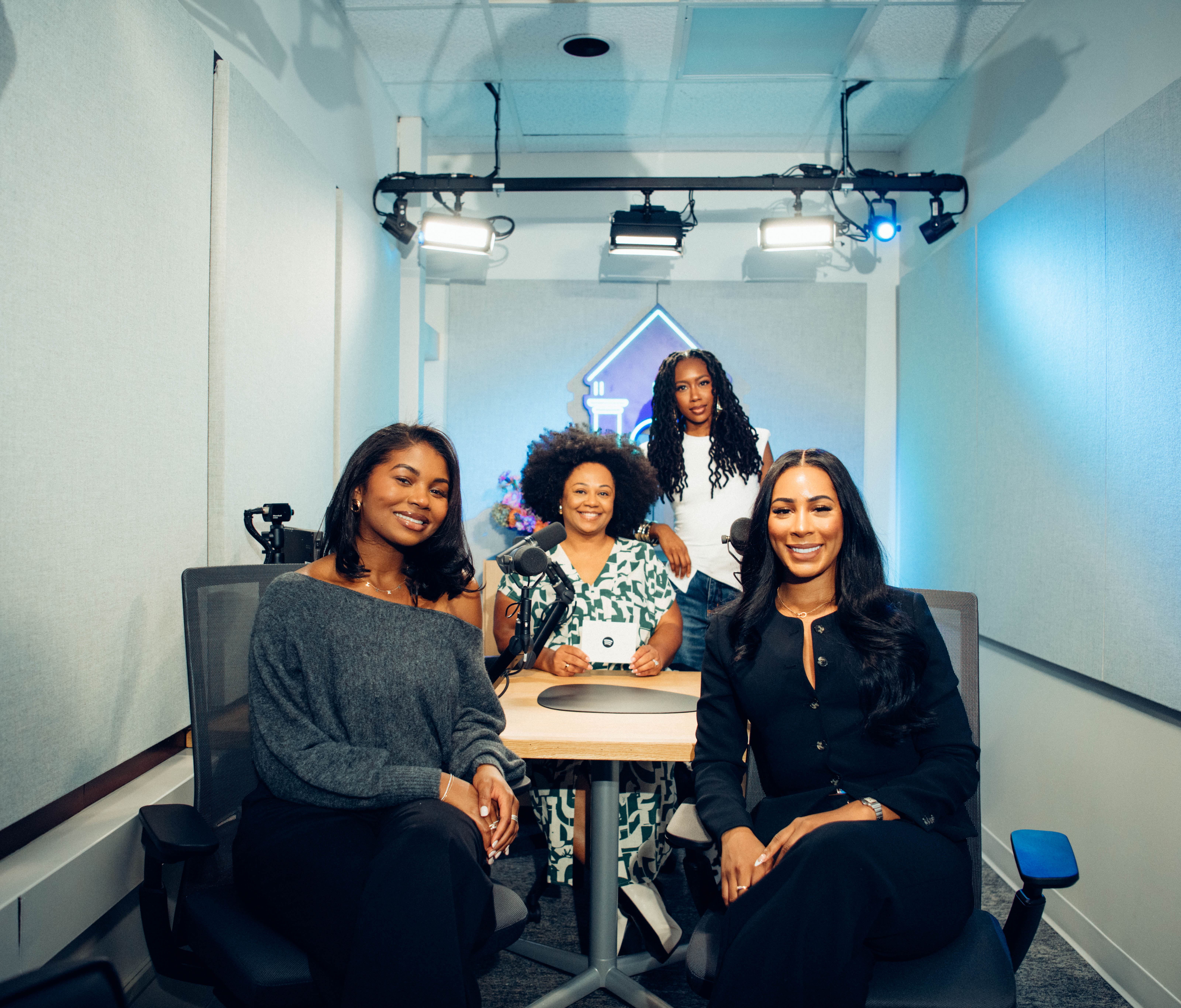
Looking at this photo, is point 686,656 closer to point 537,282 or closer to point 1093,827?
point 1093,827

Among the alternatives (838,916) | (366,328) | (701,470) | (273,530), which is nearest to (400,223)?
(366,328)

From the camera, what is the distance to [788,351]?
4.78m

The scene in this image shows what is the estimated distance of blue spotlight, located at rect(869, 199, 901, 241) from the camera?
4.31 metres

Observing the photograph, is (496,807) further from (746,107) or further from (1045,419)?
(746,107)

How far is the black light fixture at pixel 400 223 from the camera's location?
13.2 feet

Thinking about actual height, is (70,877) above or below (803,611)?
below

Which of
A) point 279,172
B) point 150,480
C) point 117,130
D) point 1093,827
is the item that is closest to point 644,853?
point 1093,827

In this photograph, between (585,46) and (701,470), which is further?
(585,46)

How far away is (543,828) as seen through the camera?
7.68 ft

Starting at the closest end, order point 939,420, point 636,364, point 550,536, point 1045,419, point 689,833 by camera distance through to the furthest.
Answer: point 689,833, point 550,536, point 1045,419, point 939,420, point 636,364

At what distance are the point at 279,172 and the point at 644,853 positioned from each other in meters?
2.38

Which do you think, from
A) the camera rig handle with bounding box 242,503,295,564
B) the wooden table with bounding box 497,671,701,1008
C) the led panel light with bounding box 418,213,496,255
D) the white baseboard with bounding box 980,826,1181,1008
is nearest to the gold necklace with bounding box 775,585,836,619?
the wooden table with bounding box 497,671,701,1008

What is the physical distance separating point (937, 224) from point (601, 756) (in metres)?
3.34

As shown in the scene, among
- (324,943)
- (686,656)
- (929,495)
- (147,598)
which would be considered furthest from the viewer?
(929,495)
